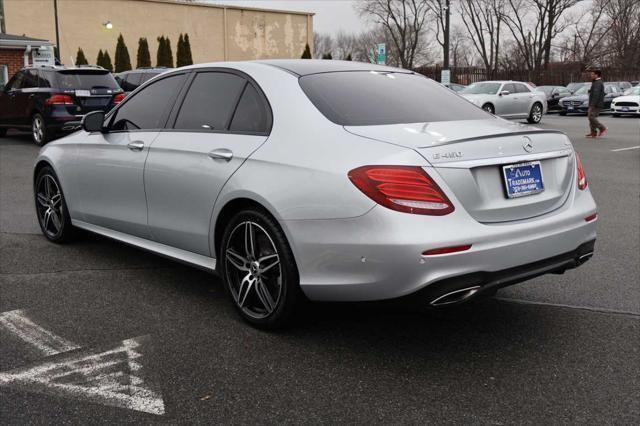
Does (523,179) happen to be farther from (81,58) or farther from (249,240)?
(81,58)

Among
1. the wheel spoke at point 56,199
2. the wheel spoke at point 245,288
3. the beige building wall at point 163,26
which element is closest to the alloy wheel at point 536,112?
the wheel spoke at point 56,199

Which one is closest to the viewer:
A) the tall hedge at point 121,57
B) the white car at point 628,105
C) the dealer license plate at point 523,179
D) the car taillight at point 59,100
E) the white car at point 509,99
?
the dealer license plate at point 523,179

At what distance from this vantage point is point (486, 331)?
399 centimetres

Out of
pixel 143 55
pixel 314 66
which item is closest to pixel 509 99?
pixel 314 66

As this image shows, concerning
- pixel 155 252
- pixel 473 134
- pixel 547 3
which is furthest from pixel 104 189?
pixel 547 3

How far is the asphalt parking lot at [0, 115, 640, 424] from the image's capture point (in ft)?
9.98

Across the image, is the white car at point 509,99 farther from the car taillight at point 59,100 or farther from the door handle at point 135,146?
the door handle at point 135,146

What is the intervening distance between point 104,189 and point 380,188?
274 centimetres

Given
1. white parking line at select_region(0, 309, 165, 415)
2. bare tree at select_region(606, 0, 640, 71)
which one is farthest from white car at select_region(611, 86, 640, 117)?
bare tree at select_region(606, 0, 640, 71)

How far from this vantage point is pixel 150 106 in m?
4.98

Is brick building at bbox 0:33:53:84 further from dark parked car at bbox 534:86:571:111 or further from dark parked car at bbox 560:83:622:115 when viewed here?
dark parked car at bbox 534:86:571:111

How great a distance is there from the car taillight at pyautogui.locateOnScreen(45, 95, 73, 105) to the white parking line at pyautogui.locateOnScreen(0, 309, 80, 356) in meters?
11.0

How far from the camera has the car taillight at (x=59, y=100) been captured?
565 inches

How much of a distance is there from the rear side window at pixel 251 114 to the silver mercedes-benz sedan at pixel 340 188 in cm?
1
